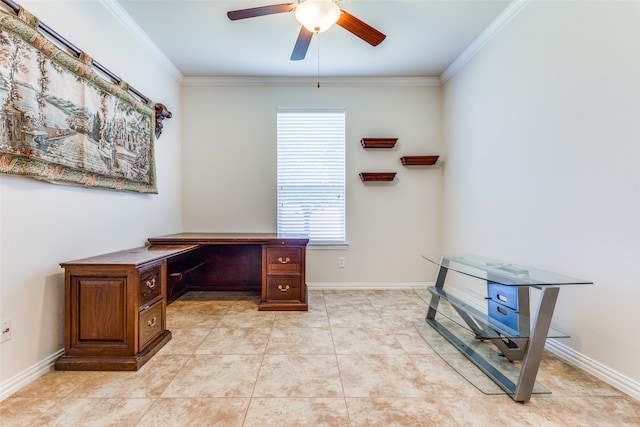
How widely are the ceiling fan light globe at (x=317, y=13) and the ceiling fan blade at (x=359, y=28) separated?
0.14 metres

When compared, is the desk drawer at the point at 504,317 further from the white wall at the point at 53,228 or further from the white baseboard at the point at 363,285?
the white wall at the point at 53,228

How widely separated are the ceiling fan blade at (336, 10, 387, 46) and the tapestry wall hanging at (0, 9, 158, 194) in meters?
1.85

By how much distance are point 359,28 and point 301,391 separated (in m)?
2.43

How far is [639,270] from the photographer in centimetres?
155

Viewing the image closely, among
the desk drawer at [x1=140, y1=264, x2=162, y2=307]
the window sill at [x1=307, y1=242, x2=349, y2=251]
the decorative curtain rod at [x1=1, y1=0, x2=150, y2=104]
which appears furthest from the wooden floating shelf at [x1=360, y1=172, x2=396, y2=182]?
the decorative curtain rod at [x1=1, y1=0, x2=150, y2=104]

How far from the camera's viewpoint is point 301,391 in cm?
163

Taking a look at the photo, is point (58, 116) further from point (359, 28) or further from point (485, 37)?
point (485, 37)

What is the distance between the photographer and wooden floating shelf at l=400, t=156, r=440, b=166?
364cm

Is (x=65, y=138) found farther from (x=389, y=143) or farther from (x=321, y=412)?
(x=389, y=143)

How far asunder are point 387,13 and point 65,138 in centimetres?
264

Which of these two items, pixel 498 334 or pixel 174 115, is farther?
pixel 174 115

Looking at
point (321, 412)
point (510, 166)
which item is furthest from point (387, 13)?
point (321, 412)

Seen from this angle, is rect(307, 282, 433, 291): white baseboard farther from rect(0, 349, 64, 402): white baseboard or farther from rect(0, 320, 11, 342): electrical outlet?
rect(0, 320, 11, 342): electrical outlet

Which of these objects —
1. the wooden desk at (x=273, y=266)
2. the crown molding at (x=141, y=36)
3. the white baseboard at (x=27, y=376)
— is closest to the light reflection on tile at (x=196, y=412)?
the white baseboard at (x=27, y=376)
